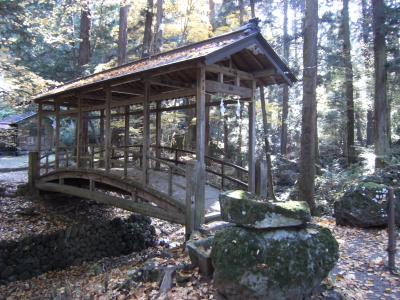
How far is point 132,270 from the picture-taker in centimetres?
680

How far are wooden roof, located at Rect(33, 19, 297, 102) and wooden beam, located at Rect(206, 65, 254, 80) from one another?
235 mm

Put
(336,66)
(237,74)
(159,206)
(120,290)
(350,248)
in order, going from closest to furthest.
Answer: (120,290) < (350,248) < (159,206) < (237,74) < (336,66)

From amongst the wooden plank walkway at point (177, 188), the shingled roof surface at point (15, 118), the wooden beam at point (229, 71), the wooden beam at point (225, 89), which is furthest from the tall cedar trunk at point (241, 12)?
the shingled roof surface at point (15, 118)

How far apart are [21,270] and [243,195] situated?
761cm

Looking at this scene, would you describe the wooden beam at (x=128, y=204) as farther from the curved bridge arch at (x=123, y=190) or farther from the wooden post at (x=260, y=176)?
the wooden post at (x=260, y=176)

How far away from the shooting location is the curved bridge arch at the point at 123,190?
321 inches

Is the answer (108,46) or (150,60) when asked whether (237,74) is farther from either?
(108,46)

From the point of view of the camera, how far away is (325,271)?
14.6 ft

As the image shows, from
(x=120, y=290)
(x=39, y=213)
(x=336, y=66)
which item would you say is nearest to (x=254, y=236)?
(x=120, y=290)

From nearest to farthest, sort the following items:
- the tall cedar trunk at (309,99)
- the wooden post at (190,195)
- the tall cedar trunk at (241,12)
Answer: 1. the wooden post at (190,195)
2. the tall cedar trunk at (309,99)
3. the tall cedar trunk at (241,12)

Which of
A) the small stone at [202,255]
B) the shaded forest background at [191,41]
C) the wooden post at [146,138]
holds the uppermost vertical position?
the shaded forest background at [191,41]

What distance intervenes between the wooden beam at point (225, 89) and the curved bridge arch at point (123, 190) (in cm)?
271

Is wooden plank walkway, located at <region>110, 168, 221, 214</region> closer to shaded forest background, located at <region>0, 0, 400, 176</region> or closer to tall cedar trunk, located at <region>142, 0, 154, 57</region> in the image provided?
shaded forest background, located at <region>0, 0, 400, 176</region>

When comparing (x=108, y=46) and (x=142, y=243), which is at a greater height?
(x=108, y=46)
